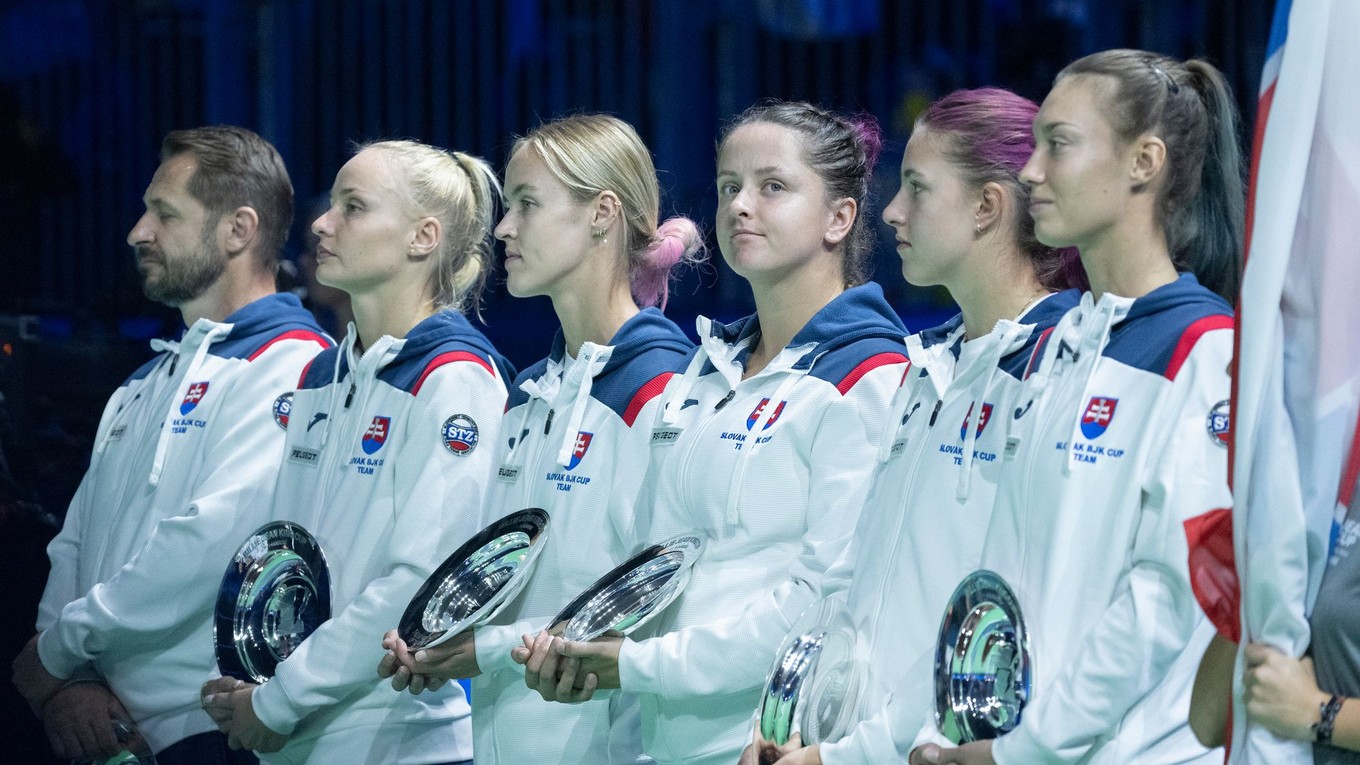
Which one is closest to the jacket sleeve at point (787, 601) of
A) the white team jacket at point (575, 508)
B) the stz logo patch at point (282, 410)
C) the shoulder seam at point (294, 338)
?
the white team jacket at point (575, 508)


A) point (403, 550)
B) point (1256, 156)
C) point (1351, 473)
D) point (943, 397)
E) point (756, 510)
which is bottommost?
point (403, 550)

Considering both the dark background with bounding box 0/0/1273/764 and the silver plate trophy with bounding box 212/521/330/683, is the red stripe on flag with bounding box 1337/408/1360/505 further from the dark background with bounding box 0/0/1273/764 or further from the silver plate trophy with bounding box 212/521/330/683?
the dark background with bounding box 0/0/1273/764

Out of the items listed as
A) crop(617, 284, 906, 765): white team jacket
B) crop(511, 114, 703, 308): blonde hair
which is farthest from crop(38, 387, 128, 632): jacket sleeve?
crop(617, 284, 906, 765): white team jacket

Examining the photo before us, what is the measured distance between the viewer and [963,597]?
2.00m

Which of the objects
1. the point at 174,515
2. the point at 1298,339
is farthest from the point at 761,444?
the point at 174,515

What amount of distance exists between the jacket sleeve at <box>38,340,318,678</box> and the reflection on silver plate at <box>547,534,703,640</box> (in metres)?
0.94

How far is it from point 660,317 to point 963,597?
1034 mm

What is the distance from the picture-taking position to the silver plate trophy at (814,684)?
2.16m

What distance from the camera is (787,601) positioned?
7.73 ft

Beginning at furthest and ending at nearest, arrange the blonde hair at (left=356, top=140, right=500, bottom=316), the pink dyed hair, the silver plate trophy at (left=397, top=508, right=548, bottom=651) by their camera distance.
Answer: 1. the blonde hair at (left=356, top=140, right=500, bottom=316)
2. the silver plate trophy at (left=397, top=508, right=548, bottom=651)
3. the pink dyed hair

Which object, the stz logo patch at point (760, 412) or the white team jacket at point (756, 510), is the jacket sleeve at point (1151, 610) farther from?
the stz logo patch at point (760, 412)

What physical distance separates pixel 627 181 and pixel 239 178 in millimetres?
1146

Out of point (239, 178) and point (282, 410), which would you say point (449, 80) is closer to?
point (239, 178)

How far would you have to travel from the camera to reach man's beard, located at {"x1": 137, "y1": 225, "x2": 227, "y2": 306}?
361 centimetres
